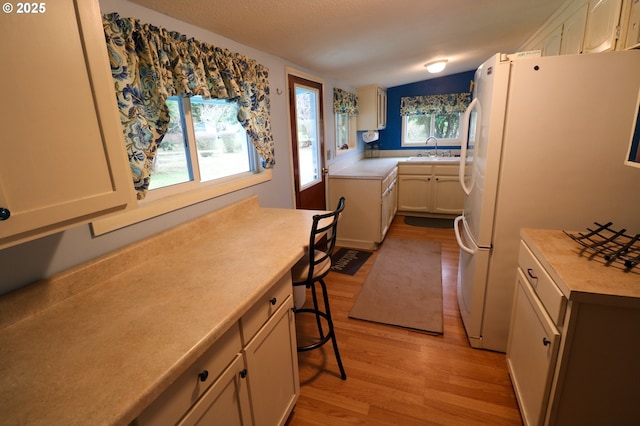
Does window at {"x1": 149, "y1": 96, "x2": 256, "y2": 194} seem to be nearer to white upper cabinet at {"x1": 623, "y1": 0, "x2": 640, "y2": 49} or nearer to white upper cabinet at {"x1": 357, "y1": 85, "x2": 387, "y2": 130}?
white upper cabinet at {"x1": 623, "y1": 0, "x2": 640, "y2": 49}

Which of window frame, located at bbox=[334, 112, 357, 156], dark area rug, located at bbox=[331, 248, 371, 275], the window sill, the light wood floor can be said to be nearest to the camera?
the window sill

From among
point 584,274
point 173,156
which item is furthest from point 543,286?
point 173,156

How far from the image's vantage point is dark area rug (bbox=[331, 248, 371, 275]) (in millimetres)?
3183

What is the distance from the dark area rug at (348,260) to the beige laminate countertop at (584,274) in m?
1.93

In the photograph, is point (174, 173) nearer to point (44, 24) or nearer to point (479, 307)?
point (44, 24)

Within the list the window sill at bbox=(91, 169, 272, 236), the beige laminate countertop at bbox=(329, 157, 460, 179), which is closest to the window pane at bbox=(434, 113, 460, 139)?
the beige laminate countertop at bbox=(329, 157, 460, 179)

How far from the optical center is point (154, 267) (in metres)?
1.31

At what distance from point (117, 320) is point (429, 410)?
5.06 feet

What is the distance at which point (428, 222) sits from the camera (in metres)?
4.61

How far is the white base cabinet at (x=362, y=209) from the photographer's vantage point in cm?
355

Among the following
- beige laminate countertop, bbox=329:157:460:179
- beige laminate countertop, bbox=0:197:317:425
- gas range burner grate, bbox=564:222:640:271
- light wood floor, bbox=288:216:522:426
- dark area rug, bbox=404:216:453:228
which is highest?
beige laminate countertop, bbox=329:157:460:179

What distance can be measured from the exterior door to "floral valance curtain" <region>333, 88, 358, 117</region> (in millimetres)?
459

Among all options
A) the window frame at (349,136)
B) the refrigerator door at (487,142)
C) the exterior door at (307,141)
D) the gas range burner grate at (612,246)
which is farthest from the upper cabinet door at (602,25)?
the window frame at (349,136)

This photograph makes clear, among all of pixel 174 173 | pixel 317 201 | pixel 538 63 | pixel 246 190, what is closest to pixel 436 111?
pixel 317 201
